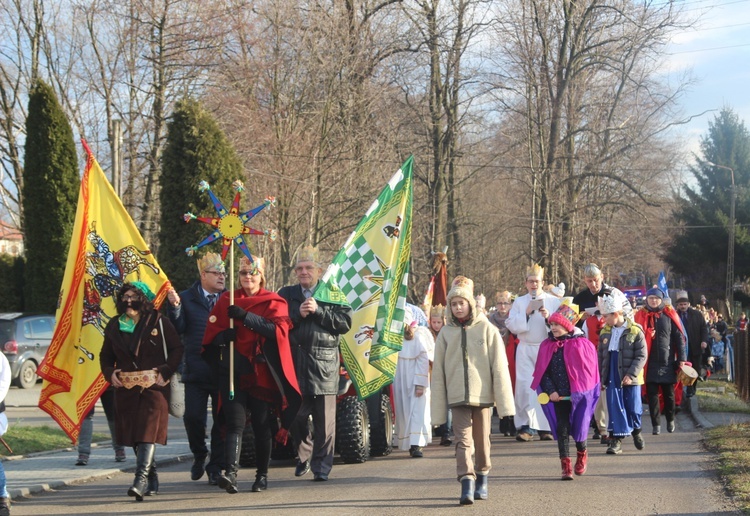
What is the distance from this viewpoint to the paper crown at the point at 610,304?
1201 cm

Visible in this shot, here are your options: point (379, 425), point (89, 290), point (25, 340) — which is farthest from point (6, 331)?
point (89, 290)

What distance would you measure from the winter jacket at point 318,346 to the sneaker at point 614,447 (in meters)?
3.56

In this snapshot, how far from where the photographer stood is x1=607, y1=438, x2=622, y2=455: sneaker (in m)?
11.5

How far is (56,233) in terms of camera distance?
27.3 metres


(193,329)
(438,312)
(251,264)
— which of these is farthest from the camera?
(438,312)

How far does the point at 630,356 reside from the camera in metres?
11.8

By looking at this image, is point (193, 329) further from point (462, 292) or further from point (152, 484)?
point (462, 292)

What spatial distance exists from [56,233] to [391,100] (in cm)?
1149

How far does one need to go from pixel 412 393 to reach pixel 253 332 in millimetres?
3684

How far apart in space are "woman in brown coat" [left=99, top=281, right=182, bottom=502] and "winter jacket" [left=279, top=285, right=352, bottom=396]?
4.17ft

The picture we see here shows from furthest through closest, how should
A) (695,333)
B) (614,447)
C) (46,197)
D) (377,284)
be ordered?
(46,197), (695,333), (614,447), (377,284)

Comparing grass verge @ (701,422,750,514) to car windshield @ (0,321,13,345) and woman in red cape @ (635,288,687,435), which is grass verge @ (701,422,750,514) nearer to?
woman in red cape @ (635,288,687,435)

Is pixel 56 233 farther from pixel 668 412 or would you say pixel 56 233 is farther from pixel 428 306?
pixel 668 412

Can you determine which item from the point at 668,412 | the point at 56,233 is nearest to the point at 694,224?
the point at 56,233
